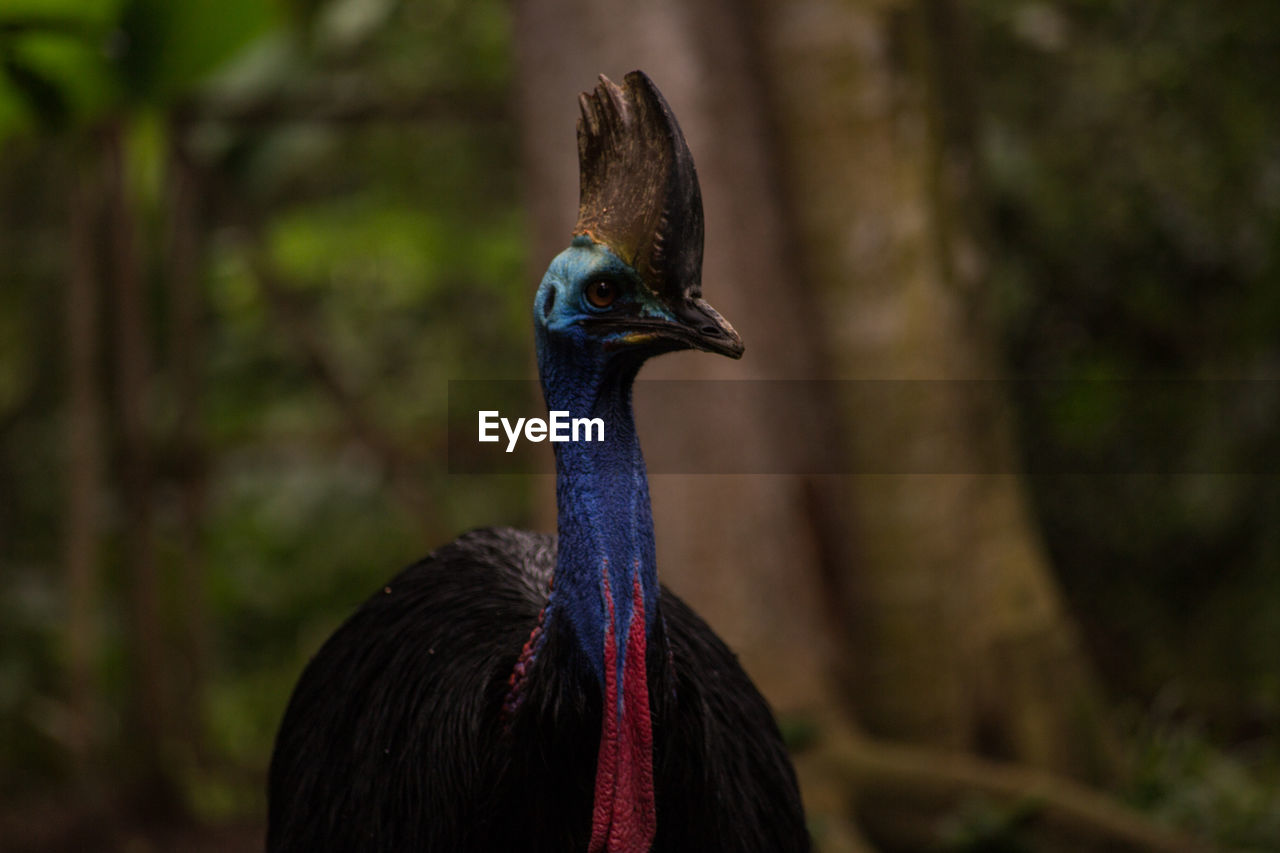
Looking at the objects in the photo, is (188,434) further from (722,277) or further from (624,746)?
(624,746)

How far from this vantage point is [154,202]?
535 centimetres

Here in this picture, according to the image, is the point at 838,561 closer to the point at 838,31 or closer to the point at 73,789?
the point at 838,31

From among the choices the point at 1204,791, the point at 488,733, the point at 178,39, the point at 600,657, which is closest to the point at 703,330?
the point at 600,657

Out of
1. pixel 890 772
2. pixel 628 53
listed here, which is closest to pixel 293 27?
pixel 628 53

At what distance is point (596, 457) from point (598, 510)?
0.06 m

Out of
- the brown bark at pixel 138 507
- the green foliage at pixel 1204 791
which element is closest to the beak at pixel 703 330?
the green foliage at pixel 1204 791

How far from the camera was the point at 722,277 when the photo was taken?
143 inches

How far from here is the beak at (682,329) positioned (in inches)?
60.9

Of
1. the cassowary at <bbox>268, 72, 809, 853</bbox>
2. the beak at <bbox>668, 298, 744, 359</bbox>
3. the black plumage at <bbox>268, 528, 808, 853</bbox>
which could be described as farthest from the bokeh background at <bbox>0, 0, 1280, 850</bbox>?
the beak at <bbox>668, 298, 744, 359</bbox>

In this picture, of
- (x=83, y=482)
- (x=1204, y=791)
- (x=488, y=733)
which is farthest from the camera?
(x=83, y=482)

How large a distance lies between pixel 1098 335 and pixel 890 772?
253 centimetres

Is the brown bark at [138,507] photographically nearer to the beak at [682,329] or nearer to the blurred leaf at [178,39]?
the blurred leaf at [178,39]

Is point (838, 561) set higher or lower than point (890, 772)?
higher

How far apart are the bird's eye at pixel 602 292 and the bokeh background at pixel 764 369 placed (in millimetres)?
1955
